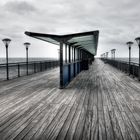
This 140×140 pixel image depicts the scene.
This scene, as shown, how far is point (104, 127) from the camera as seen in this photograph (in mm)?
3779

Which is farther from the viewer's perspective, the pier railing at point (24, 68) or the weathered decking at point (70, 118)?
the pier railing at point (24, 68)

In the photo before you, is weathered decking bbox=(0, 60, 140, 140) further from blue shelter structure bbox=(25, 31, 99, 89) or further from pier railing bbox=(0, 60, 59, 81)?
pier railing bbox=(0, 60, 59, 81)

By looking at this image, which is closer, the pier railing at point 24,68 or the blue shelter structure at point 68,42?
the blue shelter structure at point 68,42

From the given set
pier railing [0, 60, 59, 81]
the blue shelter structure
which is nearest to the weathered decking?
the blue shelter structure

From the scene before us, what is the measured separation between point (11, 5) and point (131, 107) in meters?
14.1

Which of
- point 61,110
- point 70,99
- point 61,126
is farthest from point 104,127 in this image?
point 70,99

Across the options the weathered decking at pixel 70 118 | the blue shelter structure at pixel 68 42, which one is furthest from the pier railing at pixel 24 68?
the weathered decking at pixel 70 118

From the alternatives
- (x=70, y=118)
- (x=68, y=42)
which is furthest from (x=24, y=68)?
(x=70, y=118)

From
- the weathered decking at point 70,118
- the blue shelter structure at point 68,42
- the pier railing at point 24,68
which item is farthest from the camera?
the pier railing at point 24,68

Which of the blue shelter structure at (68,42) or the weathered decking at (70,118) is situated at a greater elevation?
the blue shelter structure at (68,42)

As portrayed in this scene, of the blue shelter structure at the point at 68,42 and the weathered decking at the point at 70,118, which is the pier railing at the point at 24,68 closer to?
the blue shelter structure at the point at 68,42

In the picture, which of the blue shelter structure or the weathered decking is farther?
the blue shelter structure

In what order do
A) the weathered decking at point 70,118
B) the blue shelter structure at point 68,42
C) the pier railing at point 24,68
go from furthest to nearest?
the pier railing at point 24,68, the blue shelter structure at point 68,42, the weathered decking at point 70,118

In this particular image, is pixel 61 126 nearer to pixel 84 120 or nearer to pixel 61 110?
pixel 84 120
